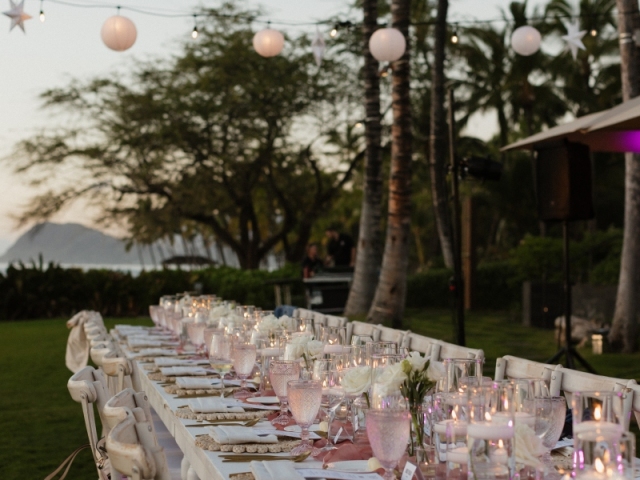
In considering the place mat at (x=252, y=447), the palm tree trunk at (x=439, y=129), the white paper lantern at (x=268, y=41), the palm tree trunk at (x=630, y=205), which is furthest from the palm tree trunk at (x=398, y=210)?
the place mat at (x=252, y=447)

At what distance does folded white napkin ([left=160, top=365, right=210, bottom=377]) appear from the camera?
169 inches

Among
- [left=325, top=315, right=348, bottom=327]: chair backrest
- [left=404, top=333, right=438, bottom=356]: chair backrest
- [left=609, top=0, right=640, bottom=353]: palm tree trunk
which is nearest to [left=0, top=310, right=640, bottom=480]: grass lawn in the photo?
[left=609, top=0, right=640, bottom=353]: palm tree trunk

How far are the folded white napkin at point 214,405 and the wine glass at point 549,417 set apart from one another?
4.17 ft

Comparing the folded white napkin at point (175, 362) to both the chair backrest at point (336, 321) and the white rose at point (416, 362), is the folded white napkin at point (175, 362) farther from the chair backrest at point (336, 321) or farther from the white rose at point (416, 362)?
the white rose at point (416, 362)

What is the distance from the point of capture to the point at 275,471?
220 centimetres

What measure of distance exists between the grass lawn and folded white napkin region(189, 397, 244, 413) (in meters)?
2.71

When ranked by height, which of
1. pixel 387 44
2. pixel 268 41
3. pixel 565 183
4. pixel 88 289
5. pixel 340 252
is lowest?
pixel 88 289

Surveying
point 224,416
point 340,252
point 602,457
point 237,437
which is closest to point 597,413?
point 602,457

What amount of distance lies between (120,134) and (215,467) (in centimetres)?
1975

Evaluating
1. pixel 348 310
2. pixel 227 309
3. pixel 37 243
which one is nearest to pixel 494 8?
pixel 37 243

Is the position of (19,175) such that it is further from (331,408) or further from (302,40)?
(331,408)

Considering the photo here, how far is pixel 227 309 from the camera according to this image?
5668 mm

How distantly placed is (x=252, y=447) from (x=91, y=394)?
84 cm

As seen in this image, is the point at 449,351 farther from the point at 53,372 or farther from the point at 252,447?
the point at 53,372
